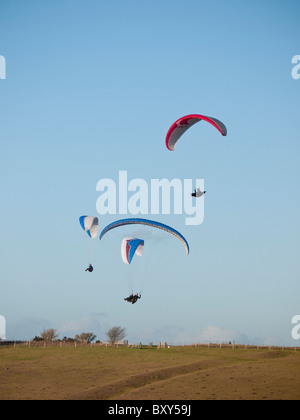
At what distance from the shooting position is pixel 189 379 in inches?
1630

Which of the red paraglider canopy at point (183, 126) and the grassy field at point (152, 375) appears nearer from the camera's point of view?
the grassy field at point (152, 375)

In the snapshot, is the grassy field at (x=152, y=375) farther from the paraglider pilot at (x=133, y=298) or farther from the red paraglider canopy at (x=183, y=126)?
the red paraglider canopy at (x=183, y=126)

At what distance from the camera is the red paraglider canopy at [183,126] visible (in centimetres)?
4362

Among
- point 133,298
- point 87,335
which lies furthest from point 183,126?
point 87,335

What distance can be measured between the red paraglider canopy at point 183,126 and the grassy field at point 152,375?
748 inches

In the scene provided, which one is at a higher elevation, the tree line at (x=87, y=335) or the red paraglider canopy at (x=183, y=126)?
the red paraglider canopy at (x=183, y=126)

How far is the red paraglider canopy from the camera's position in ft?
143

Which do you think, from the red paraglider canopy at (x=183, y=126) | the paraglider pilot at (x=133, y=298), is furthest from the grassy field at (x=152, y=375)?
the red paraglider canopy at (x=183, y=126)

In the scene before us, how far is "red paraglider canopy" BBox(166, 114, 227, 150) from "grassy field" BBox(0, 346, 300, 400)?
19.0 m

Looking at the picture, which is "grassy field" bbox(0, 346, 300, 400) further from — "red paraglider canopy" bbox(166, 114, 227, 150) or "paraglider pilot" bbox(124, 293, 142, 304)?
"red paraglider canopy" bbox(166, 114, 227, 150)

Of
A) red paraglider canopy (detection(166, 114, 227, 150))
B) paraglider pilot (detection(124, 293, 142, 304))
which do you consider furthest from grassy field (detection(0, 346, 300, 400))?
red paraglider canopy (detection(166, 114, 227, 150))
